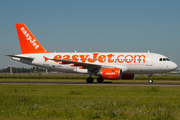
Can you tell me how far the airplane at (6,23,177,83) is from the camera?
3206 cm

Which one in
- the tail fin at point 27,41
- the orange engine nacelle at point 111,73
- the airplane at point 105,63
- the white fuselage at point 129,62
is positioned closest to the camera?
the orange engine nacelle at point 111,73

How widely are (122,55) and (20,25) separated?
57.1 ft

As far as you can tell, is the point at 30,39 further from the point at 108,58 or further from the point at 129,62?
the point at 129,62

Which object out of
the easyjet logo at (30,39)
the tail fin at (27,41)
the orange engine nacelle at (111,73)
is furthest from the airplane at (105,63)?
the easyjet logo at (30,39)

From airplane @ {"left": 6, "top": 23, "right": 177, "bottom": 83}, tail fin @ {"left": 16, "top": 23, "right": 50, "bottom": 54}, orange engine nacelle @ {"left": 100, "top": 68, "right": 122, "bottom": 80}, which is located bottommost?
orange engine nacelle @ {"left": 100, "top": 68, "right": 122, "bottom": 80}

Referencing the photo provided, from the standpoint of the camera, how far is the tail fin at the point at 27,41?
3791 cm

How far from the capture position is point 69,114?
982 centimetres

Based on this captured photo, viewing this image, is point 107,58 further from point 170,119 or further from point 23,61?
point 170,119

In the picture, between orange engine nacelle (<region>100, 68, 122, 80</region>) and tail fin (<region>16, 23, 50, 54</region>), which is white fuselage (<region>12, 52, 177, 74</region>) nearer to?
orange engine nacelle (<region>100, 68, 122, 80</region>)

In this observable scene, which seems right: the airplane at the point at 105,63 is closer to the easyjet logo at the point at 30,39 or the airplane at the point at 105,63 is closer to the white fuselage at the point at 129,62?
the white fuselage at the point at 129,62

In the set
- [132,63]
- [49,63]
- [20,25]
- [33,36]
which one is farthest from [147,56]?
[20,25]

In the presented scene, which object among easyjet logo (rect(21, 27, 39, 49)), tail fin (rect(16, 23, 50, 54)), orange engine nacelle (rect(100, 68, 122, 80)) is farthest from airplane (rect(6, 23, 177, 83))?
easyjet logo (rect(21, 27, 39, 49))

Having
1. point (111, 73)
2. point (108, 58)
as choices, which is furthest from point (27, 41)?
point (111, 73)

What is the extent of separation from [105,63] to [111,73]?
3.43m
